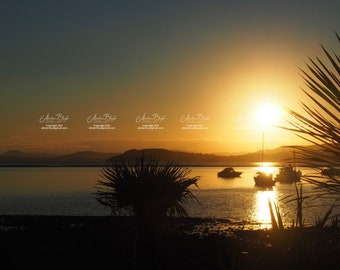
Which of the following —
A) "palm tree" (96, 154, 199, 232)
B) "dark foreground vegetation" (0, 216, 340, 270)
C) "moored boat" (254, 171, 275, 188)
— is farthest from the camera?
"moored boat" (254, 171, 275, 188)

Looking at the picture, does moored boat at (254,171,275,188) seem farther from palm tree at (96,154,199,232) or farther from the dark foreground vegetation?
palm tree at (96,154,199,232)

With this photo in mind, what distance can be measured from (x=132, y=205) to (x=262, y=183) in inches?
4369

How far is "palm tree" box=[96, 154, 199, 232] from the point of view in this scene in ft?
35.7

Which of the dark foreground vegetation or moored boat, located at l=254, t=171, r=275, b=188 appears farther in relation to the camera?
moored boat, located at l=254, t=171, r=275, b=188

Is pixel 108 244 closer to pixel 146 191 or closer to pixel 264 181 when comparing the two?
pixel 146 191

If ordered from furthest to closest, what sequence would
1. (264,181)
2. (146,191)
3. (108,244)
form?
(264,181) → (108,244) → (146,191)

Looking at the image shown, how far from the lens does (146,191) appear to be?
1112 cm

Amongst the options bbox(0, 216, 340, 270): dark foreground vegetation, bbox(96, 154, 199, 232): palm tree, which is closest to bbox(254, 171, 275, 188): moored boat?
bbox(0, 216, 340, 270): dark foreground vegetation

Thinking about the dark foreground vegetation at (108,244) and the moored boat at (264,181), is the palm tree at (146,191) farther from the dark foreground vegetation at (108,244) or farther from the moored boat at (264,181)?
the moored boat at (264,181)

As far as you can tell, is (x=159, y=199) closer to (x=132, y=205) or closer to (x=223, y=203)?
(x=132, y=205)

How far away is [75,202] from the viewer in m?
70.7

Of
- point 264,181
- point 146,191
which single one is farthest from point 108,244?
point 264,181

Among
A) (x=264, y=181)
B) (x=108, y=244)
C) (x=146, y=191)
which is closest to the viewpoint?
(x=146, y=191)

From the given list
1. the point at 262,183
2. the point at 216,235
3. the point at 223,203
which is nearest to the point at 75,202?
the point at 223,203
